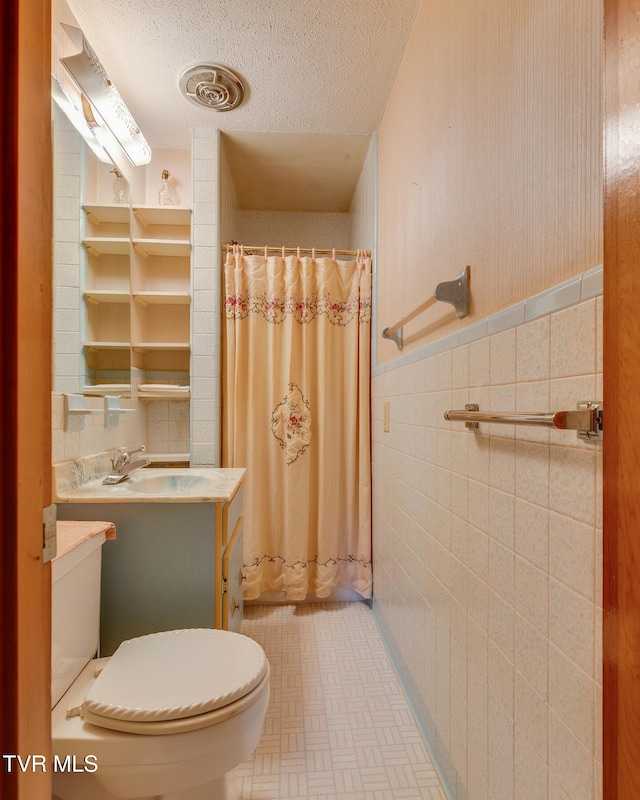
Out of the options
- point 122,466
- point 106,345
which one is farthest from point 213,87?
point 122,466

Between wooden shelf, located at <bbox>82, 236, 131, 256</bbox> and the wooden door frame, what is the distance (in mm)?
1192

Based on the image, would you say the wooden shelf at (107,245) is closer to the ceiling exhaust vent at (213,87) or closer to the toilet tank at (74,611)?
the ceiling exhaust vent at (213,87)

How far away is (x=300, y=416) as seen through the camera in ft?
7.23

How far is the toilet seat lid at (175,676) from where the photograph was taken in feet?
2.77

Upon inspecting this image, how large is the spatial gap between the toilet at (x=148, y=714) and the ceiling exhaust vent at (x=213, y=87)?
191 cm

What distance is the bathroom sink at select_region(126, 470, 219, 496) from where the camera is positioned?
163 cm

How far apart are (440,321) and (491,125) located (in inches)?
19.3

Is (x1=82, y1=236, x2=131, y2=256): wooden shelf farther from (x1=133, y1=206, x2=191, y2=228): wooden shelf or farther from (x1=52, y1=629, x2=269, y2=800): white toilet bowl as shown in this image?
(x1=52, y1=629, x2=269, y2=800): white toilet bowl

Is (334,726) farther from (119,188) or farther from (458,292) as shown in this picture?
(119,188)

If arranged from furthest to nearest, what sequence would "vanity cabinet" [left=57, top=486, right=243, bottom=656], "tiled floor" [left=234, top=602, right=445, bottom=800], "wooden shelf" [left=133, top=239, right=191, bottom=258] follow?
"wooden shelf" [left=133, top=239, right=191, bottom=258] < "vanity cabinet" [left=57, top=486, right=243, bottom=656] < "tiled floor" [left=234, top=602, right=445, bottom=800]

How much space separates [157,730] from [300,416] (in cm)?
152

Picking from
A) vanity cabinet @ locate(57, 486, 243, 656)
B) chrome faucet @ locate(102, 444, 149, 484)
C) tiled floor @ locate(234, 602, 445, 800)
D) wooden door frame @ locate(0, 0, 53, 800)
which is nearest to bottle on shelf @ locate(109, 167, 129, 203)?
chrome faucet @ locate(102, 444, 149, 484)

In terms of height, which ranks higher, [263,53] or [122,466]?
[263,53]

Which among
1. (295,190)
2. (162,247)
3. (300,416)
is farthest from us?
(295,190)
